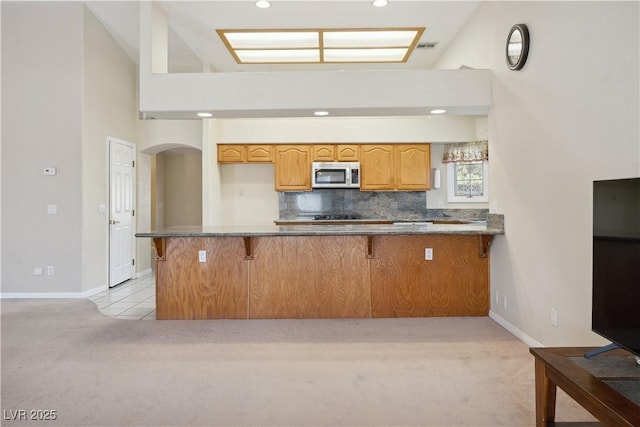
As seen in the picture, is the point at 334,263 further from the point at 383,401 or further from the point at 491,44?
the point at 491,44

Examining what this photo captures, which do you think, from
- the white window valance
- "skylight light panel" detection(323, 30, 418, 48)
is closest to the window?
the white window valance

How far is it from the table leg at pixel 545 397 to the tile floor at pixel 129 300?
349 centimetres

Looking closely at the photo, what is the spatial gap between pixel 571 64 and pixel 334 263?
255 cm

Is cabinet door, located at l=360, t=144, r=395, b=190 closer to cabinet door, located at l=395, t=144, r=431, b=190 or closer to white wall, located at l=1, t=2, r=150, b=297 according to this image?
cabinet door, located at l=395, t=144, r=431, b=190

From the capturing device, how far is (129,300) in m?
4.77

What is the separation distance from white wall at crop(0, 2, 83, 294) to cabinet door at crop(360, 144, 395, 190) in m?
3.96

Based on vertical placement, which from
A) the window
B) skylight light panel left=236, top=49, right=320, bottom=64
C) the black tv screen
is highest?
skylight light panel left=236, top=49, right=320, bottom=64

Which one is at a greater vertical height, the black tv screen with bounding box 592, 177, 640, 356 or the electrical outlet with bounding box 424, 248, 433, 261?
the black tv screen with bounding box 592, 177, 640, 356

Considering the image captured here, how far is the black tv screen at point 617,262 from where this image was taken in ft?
4.92

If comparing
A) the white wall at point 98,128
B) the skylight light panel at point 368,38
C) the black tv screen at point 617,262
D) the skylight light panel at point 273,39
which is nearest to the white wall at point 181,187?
the white wall at point 98,128

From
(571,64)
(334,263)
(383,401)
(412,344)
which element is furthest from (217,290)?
(571,64)

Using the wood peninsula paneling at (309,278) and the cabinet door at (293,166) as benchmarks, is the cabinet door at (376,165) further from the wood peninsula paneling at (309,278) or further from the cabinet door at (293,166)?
the wood peninsula paneling at (309,278)

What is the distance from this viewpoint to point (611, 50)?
2193 mm

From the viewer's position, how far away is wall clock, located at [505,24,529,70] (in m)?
3.09
